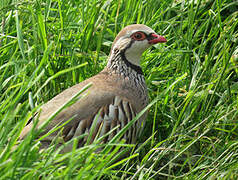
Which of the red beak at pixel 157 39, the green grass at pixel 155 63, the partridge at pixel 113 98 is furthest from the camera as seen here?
the red beak at pixel 157 39

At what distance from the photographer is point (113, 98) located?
3477 mm

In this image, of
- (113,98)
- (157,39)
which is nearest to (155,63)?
(157,39)

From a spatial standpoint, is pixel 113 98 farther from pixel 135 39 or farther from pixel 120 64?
pixel 135 39

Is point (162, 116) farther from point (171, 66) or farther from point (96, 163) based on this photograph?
point (96, 163)

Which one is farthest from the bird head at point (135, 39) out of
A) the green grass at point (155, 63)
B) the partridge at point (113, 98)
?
the green grass at point (155, 63)

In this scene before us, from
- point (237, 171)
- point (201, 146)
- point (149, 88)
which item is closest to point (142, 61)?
point (149, 88)

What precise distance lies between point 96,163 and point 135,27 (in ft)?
5.38

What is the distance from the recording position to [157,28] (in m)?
4.28

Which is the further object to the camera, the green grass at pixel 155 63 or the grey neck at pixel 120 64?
the grey neck at pixel 120 64

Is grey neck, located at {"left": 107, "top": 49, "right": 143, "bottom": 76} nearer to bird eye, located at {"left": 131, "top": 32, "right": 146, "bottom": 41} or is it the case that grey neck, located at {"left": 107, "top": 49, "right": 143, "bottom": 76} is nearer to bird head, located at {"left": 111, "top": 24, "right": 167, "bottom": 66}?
bird head, located at {"left": 111, "top": 24, "right": 167, "bottom": 66}

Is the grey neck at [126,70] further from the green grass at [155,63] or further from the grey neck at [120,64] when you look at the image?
the green grass at [155,63]

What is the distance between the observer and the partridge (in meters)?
3.23

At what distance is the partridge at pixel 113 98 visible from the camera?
10.6 ft

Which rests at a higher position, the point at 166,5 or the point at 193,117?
the point at 166,5
